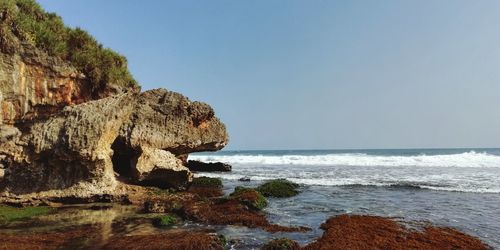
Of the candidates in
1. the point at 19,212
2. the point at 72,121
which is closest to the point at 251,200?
the point at 72,121

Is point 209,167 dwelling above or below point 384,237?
above

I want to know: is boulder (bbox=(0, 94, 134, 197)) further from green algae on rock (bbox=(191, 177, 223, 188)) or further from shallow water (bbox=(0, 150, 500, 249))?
green algae on rock (bbox=(191, 177, 223, 188))

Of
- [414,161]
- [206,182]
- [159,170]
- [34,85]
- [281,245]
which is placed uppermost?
[34,85]

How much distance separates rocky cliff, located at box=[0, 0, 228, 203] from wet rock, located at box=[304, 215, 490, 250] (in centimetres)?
1009

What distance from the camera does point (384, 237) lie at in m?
12.2

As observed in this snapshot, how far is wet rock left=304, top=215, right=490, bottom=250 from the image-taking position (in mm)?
11320

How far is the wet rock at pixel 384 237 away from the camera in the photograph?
11320mm

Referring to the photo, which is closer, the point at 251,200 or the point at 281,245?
the point at 281,245

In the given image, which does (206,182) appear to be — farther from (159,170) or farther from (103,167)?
(103,167)

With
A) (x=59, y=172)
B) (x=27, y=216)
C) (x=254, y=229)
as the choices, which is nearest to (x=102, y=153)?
(x=59, y=172)

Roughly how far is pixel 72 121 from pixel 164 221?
6781 mm

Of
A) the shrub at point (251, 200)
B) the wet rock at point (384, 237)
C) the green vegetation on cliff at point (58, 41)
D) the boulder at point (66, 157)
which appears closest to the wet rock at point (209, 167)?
the green vegetation on cliff at point (58, 41)

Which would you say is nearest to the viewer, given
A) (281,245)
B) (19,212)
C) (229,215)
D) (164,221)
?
(281,245)

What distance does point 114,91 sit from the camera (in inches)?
840
